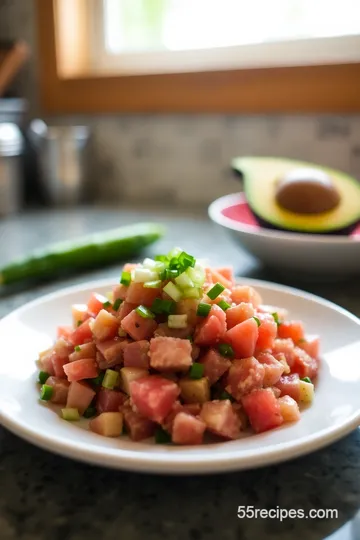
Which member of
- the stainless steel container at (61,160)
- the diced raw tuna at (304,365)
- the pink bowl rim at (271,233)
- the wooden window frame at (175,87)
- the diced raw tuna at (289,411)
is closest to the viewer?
the diced raw tuna at (289,411)

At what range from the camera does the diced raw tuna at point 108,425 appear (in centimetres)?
58

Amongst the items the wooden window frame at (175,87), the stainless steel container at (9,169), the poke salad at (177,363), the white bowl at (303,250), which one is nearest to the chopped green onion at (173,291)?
the poke salad at (177,363)

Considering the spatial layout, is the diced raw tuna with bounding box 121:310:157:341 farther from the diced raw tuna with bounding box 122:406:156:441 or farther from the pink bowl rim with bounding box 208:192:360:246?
the pink bowl rim with bounding box 208:192:360:246

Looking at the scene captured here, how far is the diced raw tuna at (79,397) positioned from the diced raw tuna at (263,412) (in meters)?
0.17

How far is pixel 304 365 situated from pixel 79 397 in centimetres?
27

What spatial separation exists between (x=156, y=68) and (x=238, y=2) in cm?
34

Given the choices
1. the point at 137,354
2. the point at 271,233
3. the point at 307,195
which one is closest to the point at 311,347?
the point at 137,354

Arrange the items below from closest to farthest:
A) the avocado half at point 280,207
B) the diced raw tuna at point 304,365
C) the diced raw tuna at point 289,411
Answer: the diced raw tuna at point 289,411
the diced raw tuna at point 304,365
the avocado half at point 280,207

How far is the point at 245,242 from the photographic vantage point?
1.10 meters

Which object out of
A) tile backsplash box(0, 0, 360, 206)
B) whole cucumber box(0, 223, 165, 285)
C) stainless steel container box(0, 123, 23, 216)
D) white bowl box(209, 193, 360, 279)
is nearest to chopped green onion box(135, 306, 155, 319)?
white bowl box(209, 193, 360, 279)

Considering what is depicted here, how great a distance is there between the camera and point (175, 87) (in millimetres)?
1871

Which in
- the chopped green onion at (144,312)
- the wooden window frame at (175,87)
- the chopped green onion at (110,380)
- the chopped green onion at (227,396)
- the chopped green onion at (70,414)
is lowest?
the chopped green onion at (70,414)

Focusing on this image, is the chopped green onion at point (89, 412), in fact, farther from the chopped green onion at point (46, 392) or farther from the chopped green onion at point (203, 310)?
the chopped green onion at point (203, 310)

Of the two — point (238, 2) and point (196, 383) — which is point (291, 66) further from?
point (196, 383)
